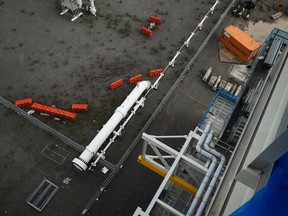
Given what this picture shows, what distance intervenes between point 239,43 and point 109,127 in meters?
17.0

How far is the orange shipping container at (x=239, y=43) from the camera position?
108ft

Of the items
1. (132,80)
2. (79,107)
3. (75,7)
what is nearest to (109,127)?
(79,107)

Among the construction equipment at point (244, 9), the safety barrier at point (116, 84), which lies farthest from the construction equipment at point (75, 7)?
the construction equipment at point (244, 9)

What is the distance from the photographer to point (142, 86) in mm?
29031

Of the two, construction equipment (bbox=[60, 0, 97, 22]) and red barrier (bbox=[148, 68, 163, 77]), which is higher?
construction equipment (bbox=[60, 0, 97, 22])

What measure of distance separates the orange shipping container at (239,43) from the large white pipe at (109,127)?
1108cm

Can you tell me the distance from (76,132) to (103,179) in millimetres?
5015

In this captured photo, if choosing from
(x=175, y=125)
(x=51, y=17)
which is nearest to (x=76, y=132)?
(x=175, y=125)

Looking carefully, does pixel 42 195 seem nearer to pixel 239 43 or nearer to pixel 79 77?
pixel 79 77

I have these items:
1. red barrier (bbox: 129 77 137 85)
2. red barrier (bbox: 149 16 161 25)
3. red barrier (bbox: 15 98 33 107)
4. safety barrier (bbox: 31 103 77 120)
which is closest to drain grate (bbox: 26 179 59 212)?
safety barrier (bbox: 31 103 77 120)

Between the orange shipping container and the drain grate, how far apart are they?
2317cm

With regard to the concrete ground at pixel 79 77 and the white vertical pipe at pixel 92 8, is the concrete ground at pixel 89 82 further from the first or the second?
the white vertical pipe at pixel 92 8

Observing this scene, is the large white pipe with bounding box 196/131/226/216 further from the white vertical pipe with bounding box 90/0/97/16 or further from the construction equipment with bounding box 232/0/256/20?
the construction equipment with bounding box 232/0/256/20

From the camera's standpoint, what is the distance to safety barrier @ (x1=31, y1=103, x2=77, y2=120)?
27.7 metres
